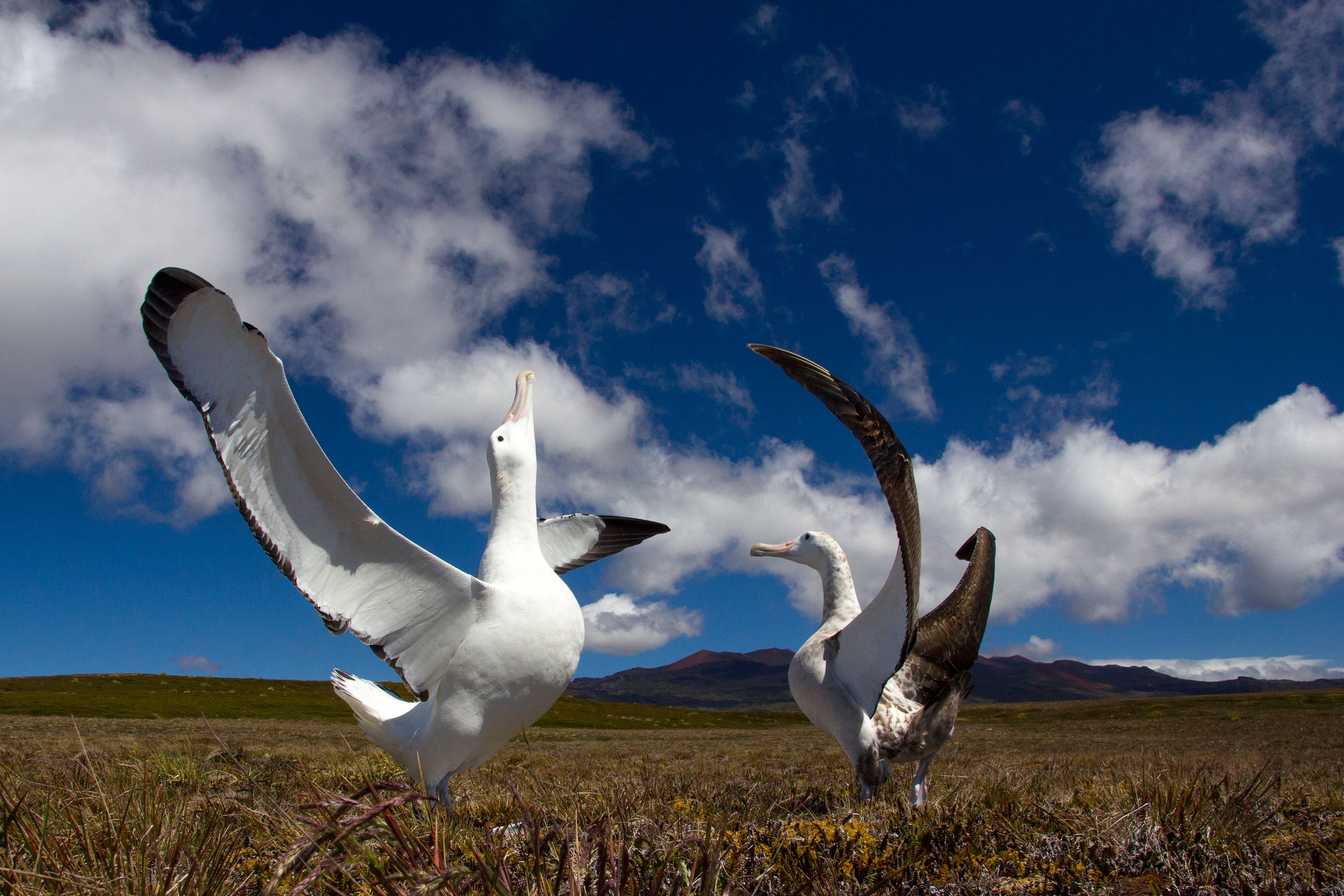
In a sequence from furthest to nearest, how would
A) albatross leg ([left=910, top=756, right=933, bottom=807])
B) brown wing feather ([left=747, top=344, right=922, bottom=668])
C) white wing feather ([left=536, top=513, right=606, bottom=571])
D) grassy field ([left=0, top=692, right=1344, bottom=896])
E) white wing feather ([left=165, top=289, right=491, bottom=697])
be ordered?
white wing feather ([left=536, top=513, right=606, bottom=571])
albatross leg ([left=910, top=756, right=933, bottom=807])
white wing feather ([left=165, top=289, right=491, bottom=697])
brown wing feather ([left=747, top=344, right=922, bottom=668])
grassy field ([left=0, top=692, right=1344, bottom=896])

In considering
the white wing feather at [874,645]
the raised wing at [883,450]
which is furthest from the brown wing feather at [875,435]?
the white wing feather at [874,645]

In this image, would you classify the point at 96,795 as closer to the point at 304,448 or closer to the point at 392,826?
the point at 304,448

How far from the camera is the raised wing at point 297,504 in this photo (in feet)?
14.9

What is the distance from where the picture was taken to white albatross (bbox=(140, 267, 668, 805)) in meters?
4.53

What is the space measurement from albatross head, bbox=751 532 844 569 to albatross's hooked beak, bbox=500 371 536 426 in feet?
10.5

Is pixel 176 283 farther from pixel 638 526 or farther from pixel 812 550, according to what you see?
pixel 812 550

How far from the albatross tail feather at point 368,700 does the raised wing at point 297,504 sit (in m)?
0.31

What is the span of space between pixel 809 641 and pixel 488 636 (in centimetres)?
313

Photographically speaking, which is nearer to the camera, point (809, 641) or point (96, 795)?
point (96, 795)

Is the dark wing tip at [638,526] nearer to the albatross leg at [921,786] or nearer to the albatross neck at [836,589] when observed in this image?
the albatross neck at [836,589]

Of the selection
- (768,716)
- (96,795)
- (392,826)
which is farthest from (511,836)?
(768,716)

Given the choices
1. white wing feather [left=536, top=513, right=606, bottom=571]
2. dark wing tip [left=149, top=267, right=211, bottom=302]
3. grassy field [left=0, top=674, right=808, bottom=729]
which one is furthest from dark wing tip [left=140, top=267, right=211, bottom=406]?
grassy field [left=0, top=674, right=808, bottom=729]

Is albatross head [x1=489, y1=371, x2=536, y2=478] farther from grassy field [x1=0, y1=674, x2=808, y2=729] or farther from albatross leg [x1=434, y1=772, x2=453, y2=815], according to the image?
grassy field [x1=0, y1=674, x2=808, y2=729]

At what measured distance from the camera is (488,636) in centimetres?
453
